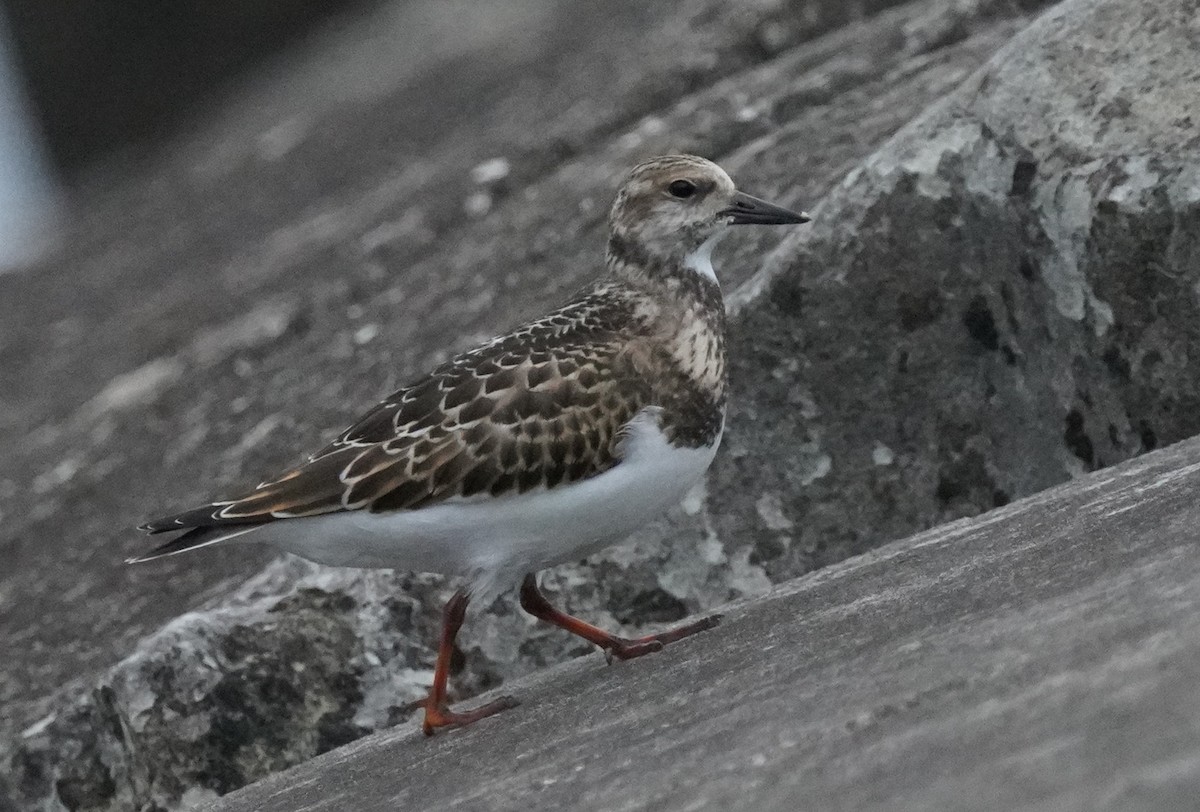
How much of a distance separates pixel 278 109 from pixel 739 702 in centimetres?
1260

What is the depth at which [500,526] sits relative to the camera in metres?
4.73

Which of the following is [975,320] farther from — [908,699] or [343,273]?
[343,273]

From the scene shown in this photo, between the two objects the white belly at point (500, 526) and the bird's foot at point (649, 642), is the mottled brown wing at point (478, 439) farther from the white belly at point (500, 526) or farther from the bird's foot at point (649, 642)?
the bird's foot at point (649, 642)

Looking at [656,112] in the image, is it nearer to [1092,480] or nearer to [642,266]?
[642,266]

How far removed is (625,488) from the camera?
4.74m

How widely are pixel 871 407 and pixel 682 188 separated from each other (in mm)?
811

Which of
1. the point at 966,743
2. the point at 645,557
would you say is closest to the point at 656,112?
the point at 645,557

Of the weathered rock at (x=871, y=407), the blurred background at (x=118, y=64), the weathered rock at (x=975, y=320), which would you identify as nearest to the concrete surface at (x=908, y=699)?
the weathered rock at (x=871, y=407)

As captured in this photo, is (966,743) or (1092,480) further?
(1092,480)

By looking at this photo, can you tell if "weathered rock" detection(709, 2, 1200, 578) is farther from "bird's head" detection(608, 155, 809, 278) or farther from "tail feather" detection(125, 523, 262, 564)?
"tail feather" detection(125, 523, 262, 564)

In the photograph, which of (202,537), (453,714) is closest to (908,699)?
(453,714)

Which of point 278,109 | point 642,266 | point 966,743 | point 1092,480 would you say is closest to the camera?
point 966,743

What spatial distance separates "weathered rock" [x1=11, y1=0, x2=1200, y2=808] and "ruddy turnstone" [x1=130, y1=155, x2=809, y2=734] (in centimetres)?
50

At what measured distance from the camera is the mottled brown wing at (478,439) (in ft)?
15.5
